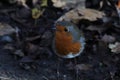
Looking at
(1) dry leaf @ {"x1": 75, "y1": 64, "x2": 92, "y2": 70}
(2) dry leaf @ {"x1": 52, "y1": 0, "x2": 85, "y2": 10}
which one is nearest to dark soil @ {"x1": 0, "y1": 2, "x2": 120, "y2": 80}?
(1) dry leaf @ {"x1": 75, "y1": 64, "x2": 92, "y2": 70}

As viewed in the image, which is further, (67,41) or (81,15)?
(81,15)

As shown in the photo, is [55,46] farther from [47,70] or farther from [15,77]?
[15,77]

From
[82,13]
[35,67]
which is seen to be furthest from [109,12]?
[35,67]

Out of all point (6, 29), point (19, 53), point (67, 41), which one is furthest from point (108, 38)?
point (6, 29)

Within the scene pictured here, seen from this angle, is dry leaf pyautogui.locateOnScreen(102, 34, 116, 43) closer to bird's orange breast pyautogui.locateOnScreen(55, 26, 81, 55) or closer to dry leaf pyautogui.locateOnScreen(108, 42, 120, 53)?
dry leaf pyautogui.locateOnScreen(108, 42, 120, 53)

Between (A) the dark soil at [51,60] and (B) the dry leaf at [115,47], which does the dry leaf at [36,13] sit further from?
(B) the dry leaf at [115,47]

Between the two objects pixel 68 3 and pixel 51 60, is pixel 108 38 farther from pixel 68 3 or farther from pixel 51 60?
pixel 68 3

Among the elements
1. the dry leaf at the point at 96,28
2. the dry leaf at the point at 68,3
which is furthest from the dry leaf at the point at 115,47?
the dry leaf at the point at 68,3
